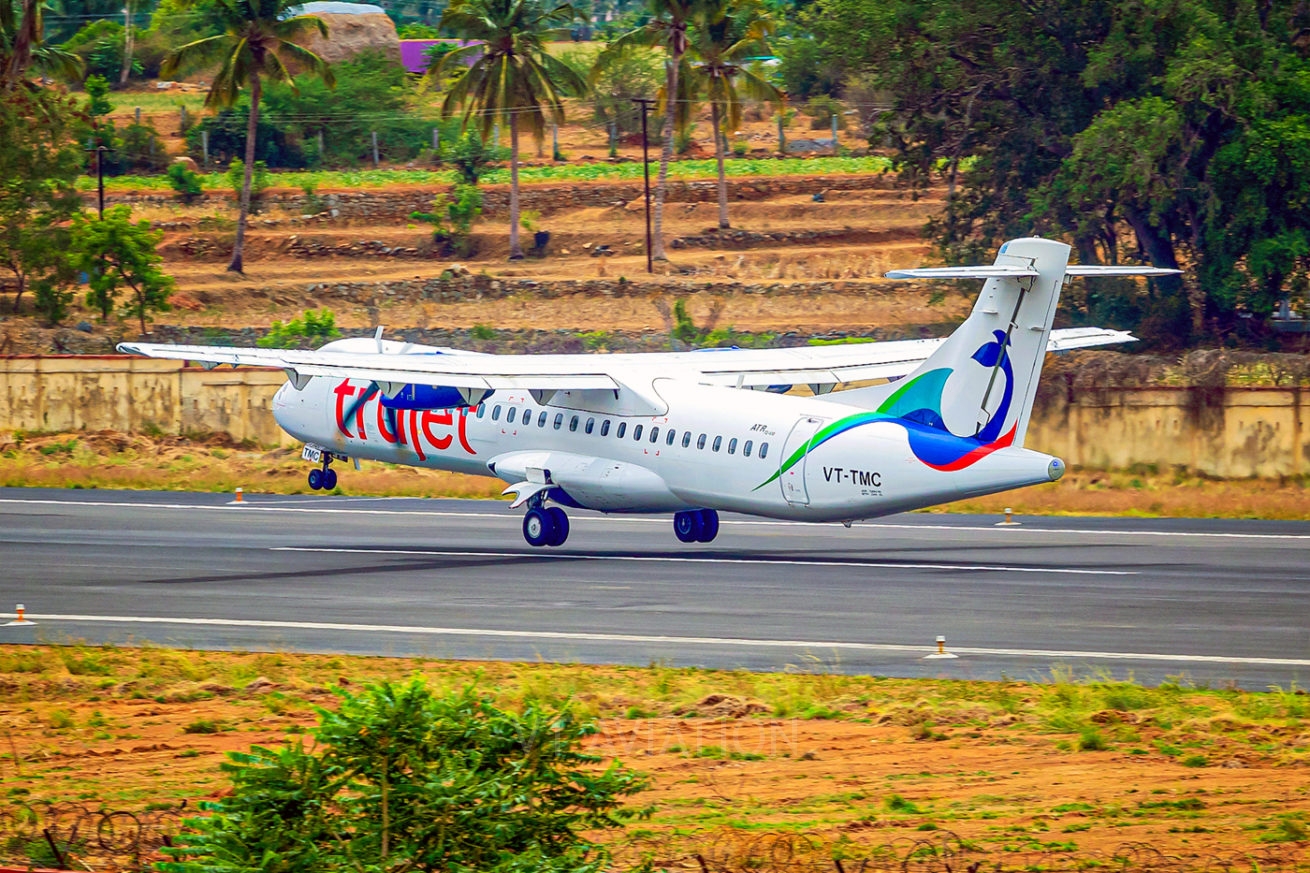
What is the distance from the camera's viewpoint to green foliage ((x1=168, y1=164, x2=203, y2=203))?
9075 cm

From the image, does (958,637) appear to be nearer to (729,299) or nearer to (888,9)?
(888,9)

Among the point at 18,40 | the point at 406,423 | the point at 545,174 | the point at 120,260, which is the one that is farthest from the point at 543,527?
the point at 545,174

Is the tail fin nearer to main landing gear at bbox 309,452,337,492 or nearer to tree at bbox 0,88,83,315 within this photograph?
main landing gear at bbox 309,452,337,492

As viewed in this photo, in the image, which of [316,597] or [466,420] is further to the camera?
[466,420]

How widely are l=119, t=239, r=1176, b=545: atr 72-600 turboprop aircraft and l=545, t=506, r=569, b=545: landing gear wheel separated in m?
0.04

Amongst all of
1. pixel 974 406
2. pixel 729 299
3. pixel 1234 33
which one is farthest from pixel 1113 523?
pixel 729 299

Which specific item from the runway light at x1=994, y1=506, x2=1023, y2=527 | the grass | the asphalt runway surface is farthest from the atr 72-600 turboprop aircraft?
the grass

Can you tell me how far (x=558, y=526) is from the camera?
3253 centimetres

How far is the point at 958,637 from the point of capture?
73.8 ft

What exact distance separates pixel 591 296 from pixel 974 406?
163ft

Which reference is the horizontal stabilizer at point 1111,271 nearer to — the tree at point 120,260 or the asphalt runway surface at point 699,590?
the asphalt runway surface at point 699,590

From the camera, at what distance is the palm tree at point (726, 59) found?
252ft

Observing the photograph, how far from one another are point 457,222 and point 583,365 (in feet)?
177

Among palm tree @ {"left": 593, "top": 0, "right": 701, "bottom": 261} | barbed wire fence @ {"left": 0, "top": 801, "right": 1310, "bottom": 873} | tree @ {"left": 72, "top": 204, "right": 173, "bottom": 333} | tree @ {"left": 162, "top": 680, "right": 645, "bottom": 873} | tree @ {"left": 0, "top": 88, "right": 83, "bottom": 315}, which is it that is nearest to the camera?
tree @ {"left": 162, "top": 680, "right": 645, "bottom": 873}
